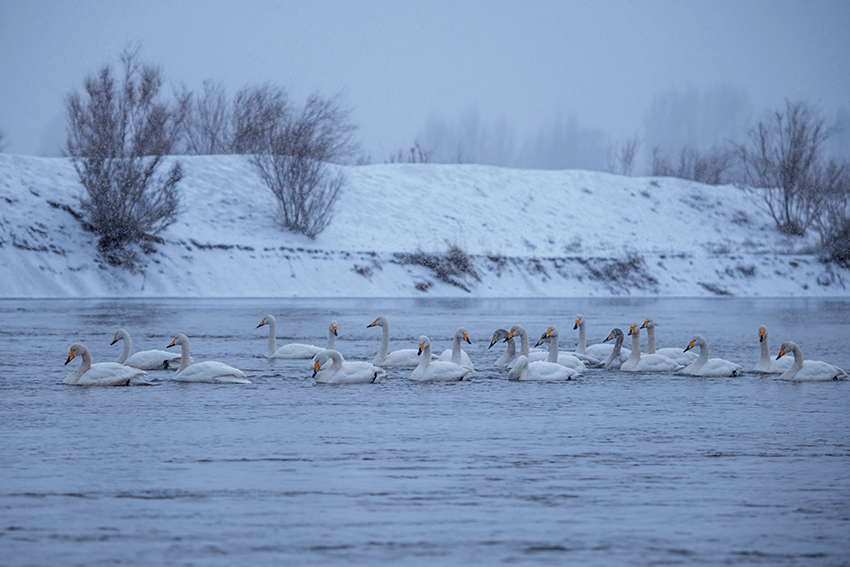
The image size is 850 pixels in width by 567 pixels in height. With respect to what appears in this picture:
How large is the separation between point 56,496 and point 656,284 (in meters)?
47.9

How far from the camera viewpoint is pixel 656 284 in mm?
52344

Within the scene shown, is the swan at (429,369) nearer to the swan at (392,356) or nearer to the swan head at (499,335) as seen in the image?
the swan at (392,356)

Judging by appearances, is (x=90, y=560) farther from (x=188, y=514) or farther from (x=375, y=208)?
(x=375, y=208)

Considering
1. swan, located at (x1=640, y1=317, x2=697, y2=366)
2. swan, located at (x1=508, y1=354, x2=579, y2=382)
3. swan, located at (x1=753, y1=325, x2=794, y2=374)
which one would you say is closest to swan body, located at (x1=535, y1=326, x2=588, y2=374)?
swan, located at (x1=508, y1=354, x2=579, y2=382)

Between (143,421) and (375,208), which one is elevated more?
(375,208)

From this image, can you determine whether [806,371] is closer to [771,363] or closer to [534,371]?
[771,363]

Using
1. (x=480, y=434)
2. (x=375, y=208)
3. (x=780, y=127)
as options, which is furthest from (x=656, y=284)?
(x=480, y=434)

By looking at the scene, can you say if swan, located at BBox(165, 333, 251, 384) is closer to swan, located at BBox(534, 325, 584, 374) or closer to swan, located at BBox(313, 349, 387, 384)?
swan, located at BBox(313, 349, 387, 384)

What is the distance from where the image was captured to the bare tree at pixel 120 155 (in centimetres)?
4081

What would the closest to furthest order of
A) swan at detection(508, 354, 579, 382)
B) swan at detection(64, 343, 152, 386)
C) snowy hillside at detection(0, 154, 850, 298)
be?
1. swan at detection(64, 343, 152, 386)
2. swan at detection(508, 354, 579, 382)
3. snowy hillside at detection(0, 154, 850, 298)

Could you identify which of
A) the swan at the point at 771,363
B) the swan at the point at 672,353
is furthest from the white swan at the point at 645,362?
the swan at the point at 771,363

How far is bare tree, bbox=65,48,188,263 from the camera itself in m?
40.8

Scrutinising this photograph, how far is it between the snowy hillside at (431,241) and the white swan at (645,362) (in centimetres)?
2725

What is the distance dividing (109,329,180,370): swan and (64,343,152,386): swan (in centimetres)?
117
